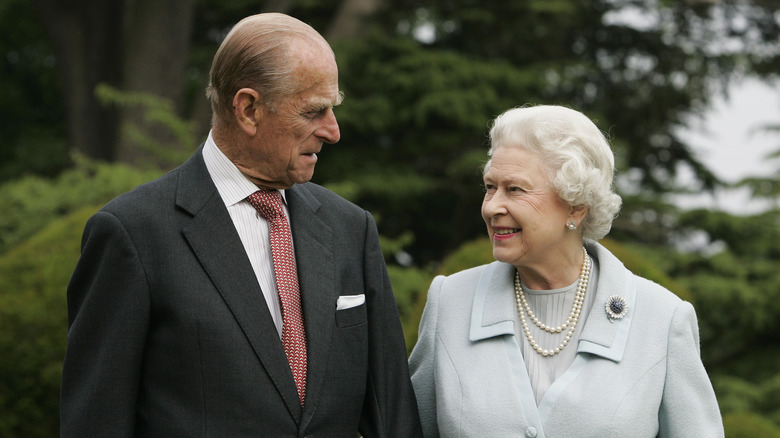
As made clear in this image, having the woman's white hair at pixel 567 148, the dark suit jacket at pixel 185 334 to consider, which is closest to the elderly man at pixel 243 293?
the dark suit jacket at pixel 185 334

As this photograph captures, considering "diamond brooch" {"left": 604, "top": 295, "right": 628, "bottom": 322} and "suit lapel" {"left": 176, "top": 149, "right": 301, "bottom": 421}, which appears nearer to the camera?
"suit lapel" {"left": 176, "top": 149, "right": 301, "bottom": 421}

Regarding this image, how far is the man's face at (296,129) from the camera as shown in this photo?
2721mm

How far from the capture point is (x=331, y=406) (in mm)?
2770

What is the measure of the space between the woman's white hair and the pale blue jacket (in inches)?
11.5

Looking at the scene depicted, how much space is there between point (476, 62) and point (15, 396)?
6.24 meters

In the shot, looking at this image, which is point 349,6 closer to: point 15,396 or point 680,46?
point 680,46

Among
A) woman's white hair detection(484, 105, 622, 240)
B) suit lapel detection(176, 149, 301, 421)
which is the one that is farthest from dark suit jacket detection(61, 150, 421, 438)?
woman's white hair detection(484, 105, 622, 240)

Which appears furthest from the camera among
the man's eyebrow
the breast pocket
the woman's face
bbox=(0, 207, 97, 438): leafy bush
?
bbox=(0, 207, 97, 438): leafy bush

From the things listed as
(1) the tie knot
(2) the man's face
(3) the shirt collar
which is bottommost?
(1) the tie knot

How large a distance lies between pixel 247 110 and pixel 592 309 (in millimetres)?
1257

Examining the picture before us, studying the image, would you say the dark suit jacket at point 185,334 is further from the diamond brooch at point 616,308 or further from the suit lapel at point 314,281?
the diamond brooch at point 616,308

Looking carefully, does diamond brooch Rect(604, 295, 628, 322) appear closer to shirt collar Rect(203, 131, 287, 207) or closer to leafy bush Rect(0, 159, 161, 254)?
shirt collar Rect(203, 131, 287, 207)


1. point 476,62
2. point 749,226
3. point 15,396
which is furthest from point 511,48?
point 15,396

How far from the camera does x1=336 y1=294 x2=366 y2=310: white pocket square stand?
2857 millimetres
